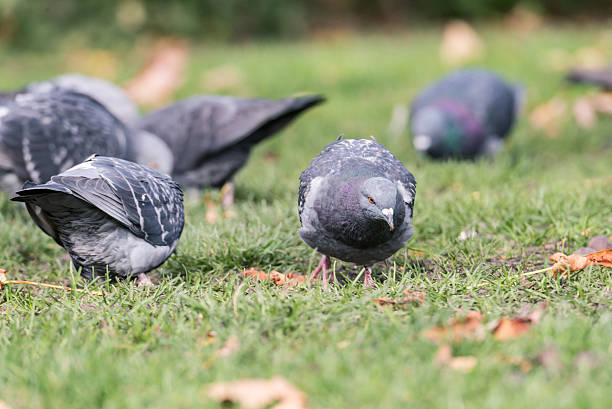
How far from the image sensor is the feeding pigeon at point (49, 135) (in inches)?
145

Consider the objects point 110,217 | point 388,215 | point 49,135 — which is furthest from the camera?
point 49,135

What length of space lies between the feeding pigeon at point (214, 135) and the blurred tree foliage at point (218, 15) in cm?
432

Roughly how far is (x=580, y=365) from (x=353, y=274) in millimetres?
1399

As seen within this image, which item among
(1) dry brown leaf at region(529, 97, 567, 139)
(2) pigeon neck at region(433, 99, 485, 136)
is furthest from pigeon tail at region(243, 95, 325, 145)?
(1) dry brown leaf at region(529, 97, 567, 139)

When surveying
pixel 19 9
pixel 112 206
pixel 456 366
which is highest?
pixel 19 9

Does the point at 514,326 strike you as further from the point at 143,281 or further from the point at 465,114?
the point at 465,114

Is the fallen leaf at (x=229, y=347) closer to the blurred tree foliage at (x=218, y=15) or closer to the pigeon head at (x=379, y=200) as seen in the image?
the pigeon head at (x=379, y=200)

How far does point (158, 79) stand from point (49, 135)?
12.1 ft

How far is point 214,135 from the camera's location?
4539mm

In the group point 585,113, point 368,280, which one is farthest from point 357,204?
point 585,113

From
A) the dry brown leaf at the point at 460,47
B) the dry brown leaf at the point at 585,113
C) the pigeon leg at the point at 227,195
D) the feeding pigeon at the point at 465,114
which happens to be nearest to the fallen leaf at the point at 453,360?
the pigeon leg at the point at 227,195

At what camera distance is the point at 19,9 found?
812 centimetres

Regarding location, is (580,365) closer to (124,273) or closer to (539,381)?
(539,381)

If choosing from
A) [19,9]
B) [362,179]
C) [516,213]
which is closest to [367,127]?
[516,213]
